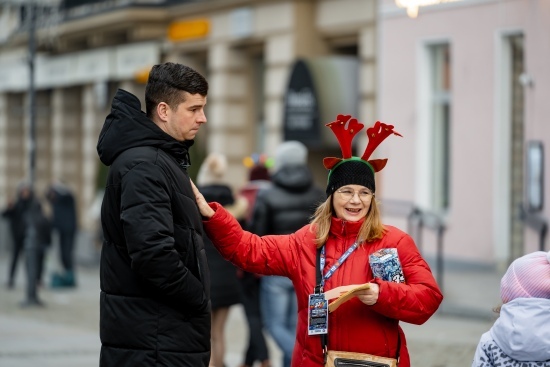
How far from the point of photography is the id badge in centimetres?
518

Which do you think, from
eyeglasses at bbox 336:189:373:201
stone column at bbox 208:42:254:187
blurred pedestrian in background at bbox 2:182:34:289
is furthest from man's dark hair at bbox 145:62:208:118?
stone column at bbox 208:42:254:187

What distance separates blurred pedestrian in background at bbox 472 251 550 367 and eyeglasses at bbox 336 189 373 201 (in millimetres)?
788

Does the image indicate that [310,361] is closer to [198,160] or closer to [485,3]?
[485,3]

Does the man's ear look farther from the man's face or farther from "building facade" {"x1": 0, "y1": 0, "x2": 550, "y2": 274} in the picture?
"building facade" {"x1": 0, "y1": 0, "x2": 550, "y2": 274}

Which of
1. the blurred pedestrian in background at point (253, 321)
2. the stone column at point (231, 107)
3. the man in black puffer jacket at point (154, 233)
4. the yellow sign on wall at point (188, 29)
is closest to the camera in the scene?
the man in black puffer jacket at point (154, 233)

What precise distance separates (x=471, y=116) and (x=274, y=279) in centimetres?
927

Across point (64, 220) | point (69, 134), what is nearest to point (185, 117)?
point (64, 220)

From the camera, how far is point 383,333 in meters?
5.24

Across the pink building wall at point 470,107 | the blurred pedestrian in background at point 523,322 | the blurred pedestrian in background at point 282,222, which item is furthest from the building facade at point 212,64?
the blurred pedestrian in background at point 523,322

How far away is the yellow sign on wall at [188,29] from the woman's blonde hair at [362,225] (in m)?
19.4

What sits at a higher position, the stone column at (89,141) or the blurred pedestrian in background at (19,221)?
the stone column at (89,141)

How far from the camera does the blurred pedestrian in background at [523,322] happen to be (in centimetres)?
466

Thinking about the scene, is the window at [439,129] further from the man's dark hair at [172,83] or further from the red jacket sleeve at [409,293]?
the man's dark hair at [172,83]

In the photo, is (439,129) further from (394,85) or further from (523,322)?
(523,322)
